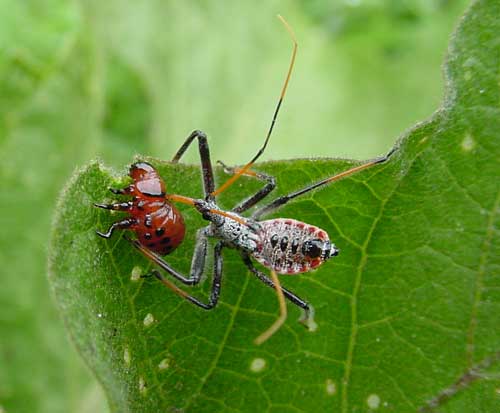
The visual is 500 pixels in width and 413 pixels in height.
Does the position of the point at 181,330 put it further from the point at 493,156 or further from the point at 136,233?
the point at 493,156

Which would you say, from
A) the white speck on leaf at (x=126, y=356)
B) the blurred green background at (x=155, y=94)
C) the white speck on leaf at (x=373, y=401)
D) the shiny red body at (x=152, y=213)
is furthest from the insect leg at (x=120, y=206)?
the white speck on leaf at (x=373, y=401)

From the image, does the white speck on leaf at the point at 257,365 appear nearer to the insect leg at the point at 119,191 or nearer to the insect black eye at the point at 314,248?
the insect black eye at the point at 314,248

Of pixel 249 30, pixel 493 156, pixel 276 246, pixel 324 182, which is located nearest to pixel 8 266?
pixel 276 246

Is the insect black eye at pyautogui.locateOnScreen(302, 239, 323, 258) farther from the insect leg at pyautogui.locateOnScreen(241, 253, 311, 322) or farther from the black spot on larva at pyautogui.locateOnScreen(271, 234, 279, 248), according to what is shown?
the black spot on larva at pyautogui.locateOnScreen(271, 234, 279, 248)

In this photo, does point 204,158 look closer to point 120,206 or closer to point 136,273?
point 120,206

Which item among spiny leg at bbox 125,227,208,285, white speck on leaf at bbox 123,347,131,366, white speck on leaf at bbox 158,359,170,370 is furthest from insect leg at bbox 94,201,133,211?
white speck on leaf at bbox 158,359,170,370
